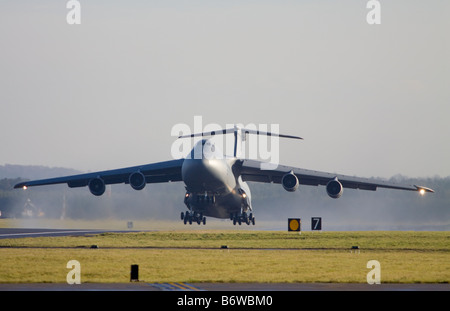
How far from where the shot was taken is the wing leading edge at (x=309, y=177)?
51875 millimetres

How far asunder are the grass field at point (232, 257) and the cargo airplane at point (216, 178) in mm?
2796

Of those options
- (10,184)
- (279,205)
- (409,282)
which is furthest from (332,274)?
(10,184)

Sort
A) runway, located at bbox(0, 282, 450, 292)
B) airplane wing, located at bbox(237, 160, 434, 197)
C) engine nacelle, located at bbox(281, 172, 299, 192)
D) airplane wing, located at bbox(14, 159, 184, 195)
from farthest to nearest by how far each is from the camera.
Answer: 1. airplane wing, located at bbox(237, 160, 434, 197)
2. airplane wing, located at bbox(14, 159, 184, 195)
3. engine nacelle, located at bbox(281, 172, 299, 192)
4. runway, located at bbox(0, 282, 450, 292)

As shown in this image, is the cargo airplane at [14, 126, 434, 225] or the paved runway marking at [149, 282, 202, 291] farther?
the cargo airplane at [14, 126, 434, 225]

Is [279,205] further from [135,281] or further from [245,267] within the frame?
[135,281]

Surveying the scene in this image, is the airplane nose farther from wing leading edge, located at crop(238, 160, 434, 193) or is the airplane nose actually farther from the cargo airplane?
wing leading edge, located at crop(238, 160, 434, 193)

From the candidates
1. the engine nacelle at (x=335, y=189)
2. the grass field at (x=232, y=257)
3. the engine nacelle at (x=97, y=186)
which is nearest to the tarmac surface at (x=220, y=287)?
the grass field at (x=232, y=257)

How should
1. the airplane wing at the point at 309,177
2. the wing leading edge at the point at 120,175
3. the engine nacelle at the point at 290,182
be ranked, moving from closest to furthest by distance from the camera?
the engine nacelle at the point at 290,182 < the airplane wing at the point at 309,177 < the wing leading edge at the point at 120,175

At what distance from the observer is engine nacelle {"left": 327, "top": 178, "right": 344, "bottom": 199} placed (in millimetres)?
50000

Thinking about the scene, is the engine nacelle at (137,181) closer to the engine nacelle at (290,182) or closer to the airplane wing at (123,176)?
the airplane wing at (123,176)

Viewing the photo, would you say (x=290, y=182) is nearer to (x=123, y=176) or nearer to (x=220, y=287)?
(x=123, y=176)

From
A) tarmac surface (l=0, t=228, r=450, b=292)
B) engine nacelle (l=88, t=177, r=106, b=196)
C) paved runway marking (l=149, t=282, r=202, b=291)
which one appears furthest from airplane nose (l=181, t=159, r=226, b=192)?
tarmac surface (l=0, t=228, r=450, b=292)

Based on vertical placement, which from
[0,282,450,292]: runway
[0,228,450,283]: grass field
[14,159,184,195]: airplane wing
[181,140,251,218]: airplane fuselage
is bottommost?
[0,282,450,292]: runway
